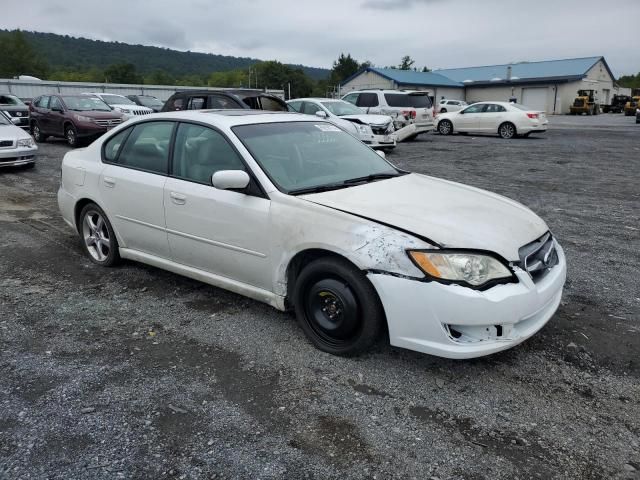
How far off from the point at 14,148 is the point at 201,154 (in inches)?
359

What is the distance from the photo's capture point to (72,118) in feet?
51.6

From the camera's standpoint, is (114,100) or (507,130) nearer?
(507,130)

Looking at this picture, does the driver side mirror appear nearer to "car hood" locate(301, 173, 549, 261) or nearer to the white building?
"car hood" locate(301, 173, 549, 261)

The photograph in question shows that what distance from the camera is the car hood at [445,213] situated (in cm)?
318

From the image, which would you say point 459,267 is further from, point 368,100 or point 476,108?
point 476,108

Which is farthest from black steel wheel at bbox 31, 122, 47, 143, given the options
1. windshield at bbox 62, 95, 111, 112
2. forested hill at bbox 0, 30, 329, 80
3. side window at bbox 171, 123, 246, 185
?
forested hill at bbox 0, 30, 329, 80

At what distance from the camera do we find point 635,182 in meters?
10.4

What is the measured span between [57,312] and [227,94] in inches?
307

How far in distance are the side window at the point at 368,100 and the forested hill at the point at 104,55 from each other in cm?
9290

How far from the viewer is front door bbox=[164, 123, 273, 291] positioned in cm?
377

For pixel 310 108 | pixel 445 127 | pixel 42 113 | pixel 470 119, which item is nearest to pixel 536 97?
pixel 445 127

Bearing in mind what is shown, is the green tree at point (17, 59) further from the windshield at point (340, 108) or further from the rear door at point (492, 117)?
the windshield at point (340, 108)

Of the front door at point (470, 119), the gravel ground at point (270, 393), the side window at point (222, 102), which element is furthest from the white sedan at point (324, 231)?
the front door at point (470, 119)

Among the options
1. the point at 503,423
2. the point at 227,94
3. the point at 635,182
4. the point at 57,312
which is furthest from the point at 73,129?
the point at 503,423
